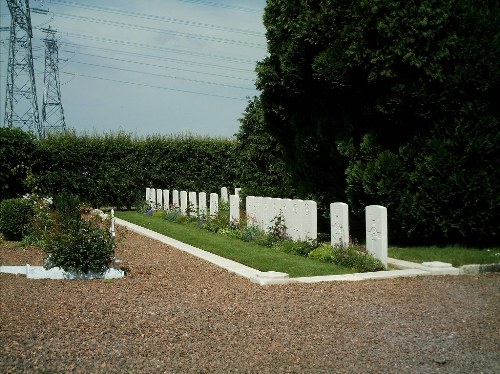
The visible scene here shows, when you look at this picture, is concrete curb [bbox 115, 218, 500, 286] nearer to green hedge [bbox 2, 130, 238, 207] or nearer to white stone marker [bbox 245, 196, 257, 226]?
white stone marker [bbox 245, 196, 257, 226]

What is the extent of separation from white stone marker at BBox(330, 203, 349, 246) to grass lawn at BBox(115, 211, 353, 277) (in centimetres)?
67

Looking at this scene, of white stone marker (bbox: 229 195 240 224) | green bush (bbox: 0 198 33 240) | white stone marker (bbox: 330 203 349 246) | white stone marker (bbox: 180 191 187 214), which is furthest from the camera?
white stone marker (bbox: 180 191 187 214)

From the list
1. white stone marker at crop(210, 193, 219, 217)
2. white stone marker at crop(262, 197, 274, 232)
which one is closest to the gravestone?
white stone marker at crop(262, 197, 274, 232)

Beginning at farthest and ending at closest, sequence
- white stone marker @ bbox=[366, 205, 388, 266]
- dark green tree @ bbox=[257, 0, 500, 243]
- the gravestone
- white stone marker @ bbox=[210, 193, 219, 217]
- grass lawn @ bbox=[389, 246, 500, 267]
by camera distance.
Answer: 1. white stone marker @ bbox=[210, 193, 219, 217]
2. the gravestone
3. dark green tree @ bbox=[257, 0, 500, 243]
4. grass lawn @ bbox=[389, 246, 500, 267]
5. white stone marker @ bbox=[366, 205, 388, 266]

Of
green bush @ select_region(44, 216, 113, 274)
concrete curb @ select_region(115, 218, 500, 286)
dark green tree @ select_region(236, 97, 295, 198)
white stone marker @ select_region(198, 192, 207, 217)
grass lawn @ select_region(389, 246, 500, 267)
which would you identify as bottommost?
concrete curb @ select_region(115, 218, 500, 286)

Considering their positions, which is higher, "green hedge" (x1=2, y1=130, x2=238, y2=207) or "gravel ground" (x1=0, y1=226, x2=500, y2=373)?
"green hedge" (x1=2, y1=130, x2=238, y2=207)

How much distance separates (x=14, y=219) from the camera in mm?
14141

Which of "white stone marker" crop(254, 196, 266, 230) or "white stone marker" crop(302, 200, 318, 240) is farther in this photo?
"white stone marker" crop(254, 196, 266, 230)

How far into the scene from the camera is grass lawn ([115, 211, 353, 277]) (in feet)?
32.8

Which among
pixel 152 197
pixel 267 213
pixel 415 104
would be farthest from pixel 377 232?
pixel 152 197

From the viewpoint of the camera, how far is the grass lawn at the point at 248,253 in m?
10.0

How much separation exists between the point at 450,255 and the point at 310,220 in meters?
2.93

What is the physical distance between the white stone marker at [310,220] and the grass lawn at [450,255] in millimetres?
1637

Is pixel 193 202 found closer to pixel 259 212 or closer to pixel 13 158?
pixel 259 212
